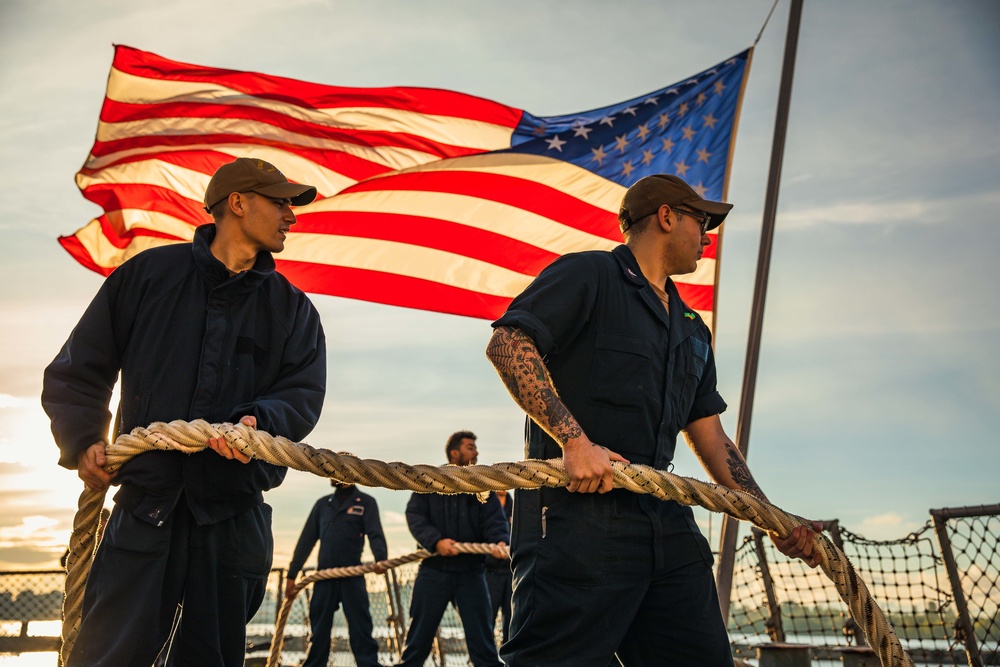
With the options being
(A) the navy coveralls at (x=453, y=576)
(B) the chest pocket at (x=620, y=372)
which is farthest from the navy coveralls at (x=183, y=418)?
(A) the navy coveralls at (x=453, y=576)

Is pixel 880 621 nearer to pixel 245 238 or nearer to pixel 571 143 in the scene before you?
pixel 245 238

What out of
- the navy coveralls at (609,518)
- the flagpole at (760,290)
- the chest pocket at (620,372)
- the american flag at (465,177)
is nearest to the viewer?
the navy coveralls at (609,518)

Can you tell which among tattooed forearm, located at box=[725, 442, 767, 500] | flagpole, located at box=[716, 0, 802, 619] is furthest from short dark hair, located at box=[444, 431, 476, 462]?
tattooed forearm, located at box=[725, 442, 767, 500]

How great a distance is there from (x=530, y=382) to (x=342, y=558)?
777 centimetres

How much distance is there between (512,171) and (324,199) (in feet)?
5.46

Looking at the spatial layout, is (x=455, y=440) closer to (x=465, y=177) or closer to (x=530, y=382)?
(x=465, y=177)

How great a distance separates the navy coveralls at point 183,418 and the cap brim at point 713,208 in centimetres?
149

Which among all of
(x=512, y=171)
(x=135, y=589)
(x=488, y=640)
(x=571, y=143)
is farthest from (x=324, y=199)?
(x=135, y=589)

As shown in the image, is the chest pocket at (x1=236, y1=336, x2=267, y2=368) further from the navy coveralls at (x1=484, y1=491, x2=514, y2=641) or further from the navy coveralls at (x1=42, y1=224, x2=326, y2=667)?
the navy coveralls at (x1=484, y1=491, x2=514, y2=641)

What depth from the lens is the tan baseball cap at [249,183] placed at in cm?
350

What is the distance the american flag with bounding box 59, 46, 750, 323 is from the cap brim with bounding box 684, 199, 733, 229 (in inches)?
183

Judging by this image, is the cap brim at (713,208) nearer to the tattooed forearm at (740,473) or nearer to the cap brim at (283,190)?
the tattooed forearm at (740,473)

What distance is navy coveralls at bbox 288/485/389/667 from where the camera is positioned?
9.70 metres

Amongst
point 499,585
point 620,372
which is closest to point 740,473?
point 620,372
